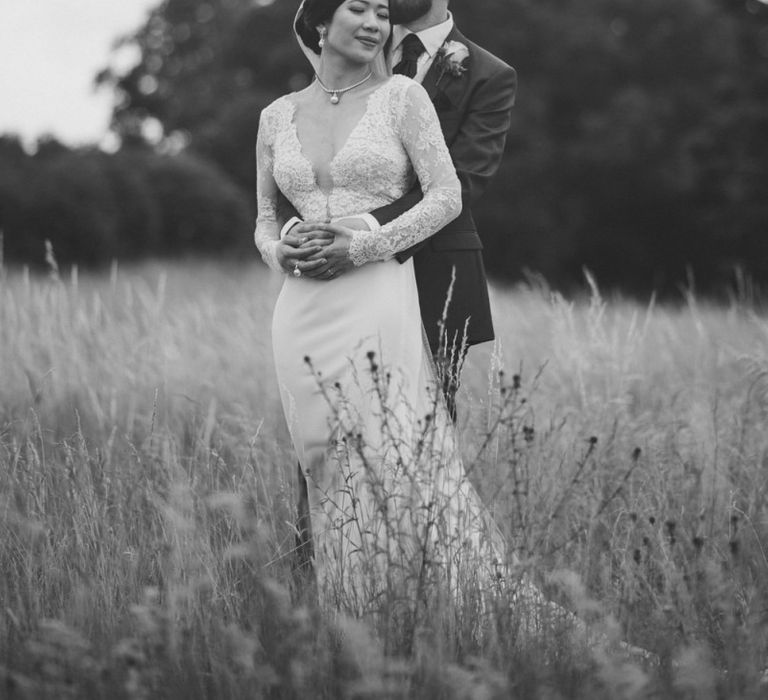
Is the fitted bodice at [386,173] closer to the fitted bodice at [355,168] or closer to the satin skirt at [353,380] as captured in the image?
the fitted bodice at [355,168]

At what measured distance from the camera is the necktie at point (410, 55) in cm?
412

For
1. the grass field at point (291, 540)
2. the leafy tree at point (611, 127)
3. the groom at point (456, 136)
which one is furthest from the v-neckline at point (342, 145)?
the leafy tree at point (611, 127)

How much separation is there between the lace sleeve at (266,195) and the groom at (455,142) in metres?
0.14

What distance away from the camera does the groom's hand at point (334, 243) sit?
12.0ft

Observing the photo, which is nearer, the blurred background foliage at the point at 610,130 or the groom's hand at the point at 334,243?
the groom's hand at the point at 334,243

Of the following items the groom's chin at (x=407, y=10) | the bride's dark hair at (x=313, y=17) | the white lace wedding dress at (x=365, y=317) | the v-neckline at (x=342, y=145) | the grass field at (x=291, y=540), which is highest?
the groom's chin at (x=407, y=10)

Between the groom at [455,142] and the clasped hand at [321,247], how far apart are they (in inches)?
7.6

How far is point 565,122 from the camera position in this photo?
27047 mm

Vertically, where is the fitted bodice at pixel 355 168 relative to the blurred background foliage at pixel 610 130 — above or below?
below

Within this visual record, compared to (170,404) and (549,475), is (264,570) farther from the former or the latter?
(170,404)

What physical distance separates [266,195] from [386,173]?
0.58 m

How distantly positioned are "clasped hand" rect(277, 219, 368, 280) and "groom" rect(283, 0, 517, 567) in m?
0.19

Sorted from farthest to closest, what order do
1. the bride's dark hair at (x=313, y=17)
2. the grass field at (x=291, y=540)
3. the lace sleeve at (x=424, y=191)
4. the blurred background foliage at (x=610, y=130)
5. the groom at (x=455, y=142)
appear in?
the blurred background foliage at (x=610, y=130) → the groom at (x=455, y=142) → the bride's dark hair at (x=313, y=17) → the lace sleeve at (x=424, y=191) → the grass field at (x=291, y=540)

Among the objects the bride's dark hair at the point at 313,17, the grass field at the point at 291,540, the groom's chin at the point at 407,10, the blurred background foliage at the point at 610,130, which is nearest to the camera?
the grass field at the point at 291,540
